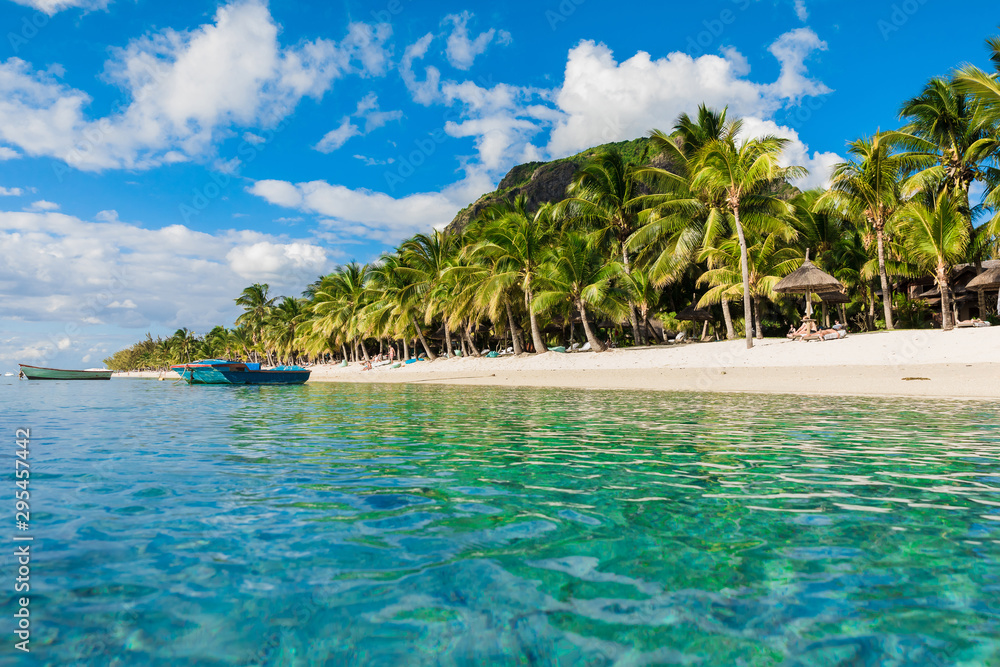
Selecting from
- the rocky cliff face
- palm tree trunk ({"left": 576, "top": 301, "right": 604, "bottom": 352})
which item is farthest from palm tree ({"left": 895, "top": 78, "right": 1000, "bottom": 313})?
the rocky cliff face

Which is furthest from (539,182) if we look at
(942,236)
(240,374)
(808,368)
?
(808,368)

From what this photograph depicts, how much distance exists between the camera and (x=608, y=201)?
2834 centimetres

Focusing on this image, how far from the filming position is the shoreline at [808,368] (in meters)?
13.3

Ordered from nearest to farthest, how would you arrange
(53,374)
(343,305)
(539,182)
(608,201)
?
(608,201)
(343,305)
(53,374)
(539,182)

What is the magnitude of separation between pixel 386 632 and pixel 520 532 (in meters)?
1.28

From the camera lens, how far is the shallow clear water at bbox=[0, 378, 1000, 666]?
2.03m

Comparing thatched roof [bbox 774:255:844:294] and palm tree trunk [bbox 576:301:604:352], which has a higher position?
thatched roof [bbox 774:255:844:294]

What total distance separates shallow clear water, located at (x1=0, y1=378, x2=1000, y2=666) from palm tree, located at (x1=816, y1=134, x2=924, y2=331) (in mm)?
21806

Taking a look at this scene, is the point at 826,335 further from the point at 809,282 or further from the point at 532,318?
the point at 532,318

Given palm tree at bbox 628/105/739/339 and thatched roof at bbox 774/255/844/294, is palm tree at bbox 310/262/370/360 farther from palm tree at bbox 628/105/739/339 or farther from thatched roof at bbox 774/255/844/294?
thatched roof at bbox 774/255/844/294

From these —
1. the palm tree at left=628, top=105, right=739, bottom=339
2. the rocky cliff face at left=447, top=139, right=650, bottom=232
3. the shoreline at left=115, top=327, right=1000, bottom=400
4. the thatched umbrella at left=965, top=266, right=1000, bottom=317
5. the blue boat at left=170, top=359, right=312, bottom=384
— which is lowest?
the shoreline at left=115, top=327, right=1000, bottom=400

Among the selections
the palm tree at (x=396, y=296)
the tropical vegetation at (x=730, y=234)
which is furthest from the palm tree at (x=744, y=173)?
the palm tree at (x=396, y=296)

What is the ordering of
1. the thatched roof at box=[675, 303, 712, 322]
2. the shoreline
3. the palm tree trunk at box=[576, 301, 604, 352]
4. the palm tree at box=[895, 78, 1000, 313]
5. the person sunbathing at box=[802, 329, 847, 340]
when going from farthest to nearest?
the thatched roof at box=[675, 303, 712, 322]
the palm tree trunk at box=[576, 301, 604, 352]
the palm tree at box=[895, 78, 1000, 313]
the person sunbathing at box=[802, 329, 847, 340]
the shoreline

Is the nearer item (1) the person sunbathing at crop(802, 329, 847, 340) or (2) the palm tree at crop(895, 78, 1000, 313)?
(1) the person sunbathing at crop(802, 329, 847, 340)
